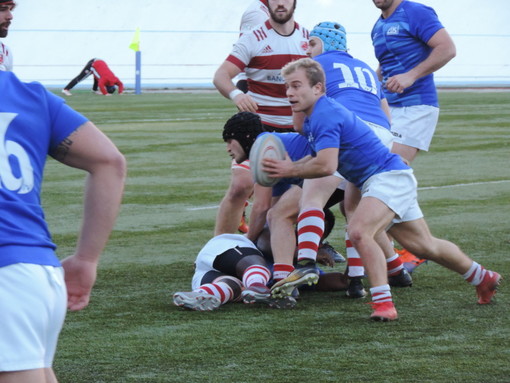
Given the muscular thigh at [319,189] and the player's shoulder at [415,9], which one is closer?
the muscular thigh at [319,189]

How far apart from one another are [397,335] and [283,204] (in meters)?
1.47

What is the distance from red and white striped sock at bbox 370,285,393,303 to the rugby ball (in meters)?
0.79

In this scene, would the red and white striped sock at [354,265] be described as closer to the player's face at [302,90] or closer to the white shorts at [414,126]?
the player's face at [302,90]

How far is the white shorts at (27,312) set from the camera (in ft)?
8.16

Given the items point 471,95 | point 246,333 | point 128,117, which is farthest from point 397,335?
point 471,95

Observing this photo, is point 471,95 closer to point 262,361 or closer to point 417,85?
point 417,85

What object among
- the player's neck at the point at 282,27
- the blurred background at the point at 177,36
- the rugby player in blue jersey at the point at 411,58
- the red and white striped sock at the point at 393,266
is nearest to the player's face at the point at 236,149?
the red and white striped sock at the point at 393,266

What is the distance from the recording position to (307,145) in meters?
6.27

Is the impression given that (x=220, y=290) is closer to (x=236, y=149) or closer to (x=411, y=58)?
(x=236, y=149)

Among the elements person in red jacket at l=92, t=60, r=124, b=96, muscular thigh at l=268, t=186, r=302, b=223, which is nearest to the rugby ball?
muscular thigh at l=268, t=186, r=302, b=223

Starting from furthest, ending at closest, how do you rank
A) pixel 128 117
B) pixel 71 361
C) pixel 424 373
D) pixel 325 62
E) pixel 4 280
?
pixel 128 117
pixel 325 62
pixel 71 361
pixel 424 373
pixel 4 280

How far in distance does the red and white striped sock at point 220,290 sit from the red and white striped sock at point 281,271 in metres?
0.31

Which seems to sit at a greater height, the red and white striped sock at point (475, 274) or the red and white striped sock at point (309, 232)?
the red and white striped sock at point (309, 232)

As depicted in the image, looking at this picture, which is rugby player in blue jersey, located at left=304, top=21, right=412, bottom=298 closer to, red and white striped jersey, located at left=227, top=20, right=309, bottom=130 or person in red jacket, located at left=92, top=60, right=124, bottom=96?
red and white striped jersey, located at left=227, top=20, right=309, bottom=130
